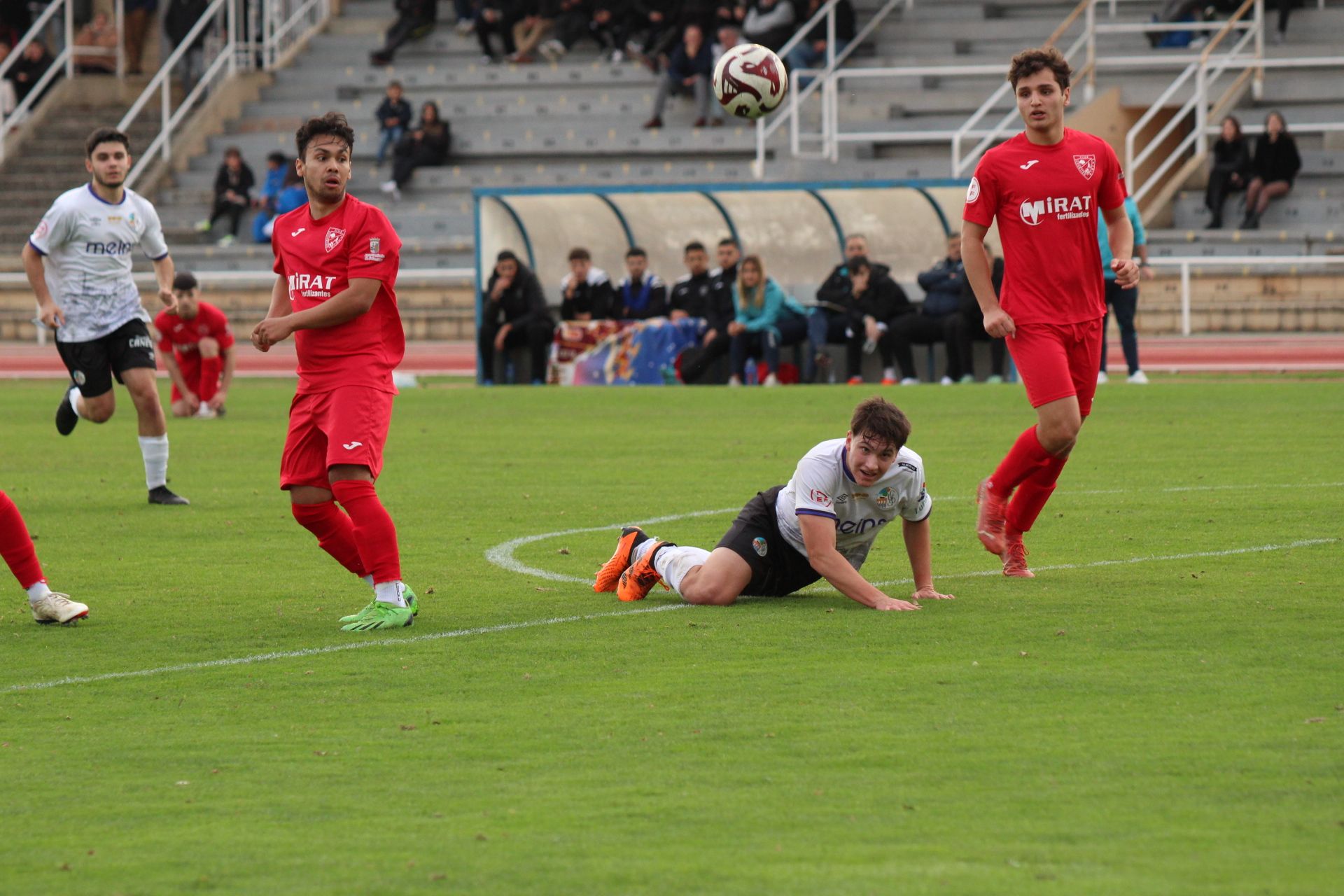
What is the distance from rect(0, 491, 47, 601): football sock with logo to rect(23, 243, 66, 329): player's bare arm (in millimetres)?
4161

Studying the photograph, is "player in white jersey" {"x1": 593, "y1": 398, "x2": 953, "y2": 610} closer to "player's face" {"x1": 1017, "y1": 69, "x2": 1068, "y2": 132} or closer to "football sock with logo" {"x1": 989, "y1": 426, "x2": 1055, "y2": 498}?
"football sock with logo" {"x1": 989, "y1": 426, "x2": 1055, "y2": 498}

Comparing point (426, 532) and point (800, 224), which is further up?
point (800, 224)

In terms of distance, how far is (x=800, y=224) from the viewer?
23625 millimetres

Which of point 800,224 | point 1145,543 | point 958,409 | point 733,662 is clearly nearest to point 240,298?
point 800,224

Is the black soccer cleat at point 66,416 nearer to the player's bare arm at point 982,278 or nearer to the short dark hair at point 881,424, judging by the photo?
the player's bare arm at point 982,278

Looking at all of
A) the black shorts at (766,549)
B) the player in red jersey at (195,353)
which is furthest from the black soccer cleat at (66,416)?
the black shorts at (766,549)

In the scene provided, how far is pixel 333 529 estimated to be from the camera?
23.3ft

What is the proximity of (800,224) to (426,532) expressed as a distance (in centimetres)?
1446

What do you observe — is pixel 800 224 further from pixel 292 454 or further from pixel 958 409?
pixel 292 454

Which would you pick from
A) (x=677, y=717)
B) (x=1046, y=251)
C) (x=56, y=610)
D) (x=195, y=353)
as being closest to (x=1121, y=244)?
(x=1046, y=251)

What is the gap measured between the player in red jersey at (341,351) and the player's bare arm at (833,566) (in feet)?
4.88

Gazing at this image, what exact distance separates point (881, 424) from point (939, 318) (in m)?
14.4

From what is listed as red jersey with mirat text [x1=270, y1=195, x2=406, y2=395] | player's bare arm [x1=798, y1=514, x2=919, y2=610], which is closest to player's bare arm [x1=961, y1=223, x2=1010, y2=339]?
player's bare arm [x1=798, y1=514, x2=919, y2=610]

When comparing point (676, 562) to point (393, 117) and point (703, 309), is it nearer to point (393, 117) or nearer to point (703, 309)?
point (703, 309)
